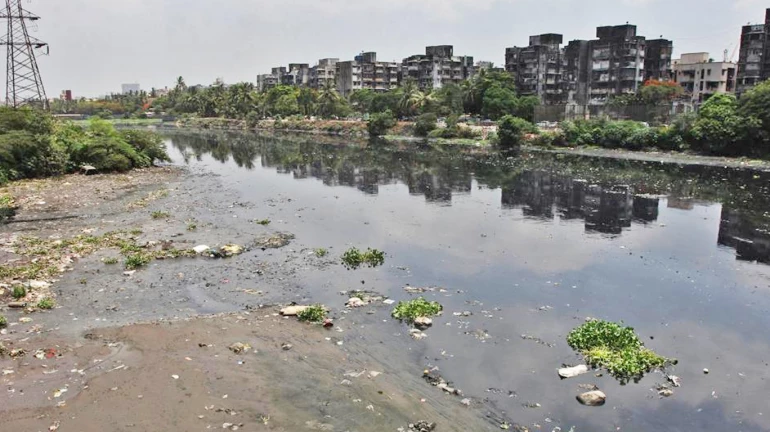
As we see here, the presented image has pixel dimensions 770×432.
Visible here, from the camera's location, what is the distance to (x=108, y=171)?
37625 mm

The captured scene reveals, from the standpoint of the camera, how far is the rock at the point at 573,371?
36.3 feet

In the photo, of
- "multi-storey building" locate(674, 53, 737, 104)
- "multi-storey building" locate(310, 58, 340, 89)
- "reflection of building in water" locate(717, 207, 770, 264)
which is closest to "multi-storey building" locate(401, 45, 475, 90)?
"multi-storey building" locate(310, 58, 340, 89)

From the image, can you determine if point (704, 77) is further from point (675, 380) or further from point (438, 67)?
point (675, 380)

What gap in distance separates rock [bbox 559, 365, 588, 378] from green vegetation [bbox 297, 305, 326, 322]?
5.36 meters

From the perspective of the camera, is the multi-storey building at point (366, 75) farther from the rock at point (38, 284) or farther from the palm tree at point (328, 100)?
the rock at point (38, 284)

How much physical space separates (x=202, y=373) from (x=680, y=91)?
7929cm

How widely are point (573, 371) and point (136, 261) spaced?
12455 mm

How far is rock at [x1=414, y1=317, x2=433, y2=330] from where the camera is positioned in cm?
1324

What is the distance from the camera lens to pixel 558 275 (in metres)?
17.5

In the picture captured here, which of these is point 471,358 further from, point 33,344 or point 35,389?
point 33,344

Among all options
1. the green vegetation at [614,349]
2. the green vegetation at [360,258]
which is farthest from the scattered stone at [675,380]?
the green vegetation at [360,258]

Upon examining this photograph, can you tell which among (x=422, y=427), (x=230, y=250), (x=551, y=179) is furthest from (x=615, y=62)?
(x=422, y=427)

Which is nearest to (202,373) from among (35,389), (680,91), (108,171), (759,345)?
(35,389)

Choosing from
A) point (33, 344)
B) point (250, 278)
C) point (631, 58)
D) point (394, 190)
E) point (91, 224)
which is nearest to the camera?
point (33, 344)
